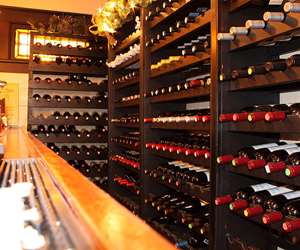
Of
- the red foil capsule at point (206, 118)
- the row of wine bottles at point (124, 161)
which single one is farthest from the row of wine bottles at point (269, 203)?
the row of wine bottles at point (124, 161)

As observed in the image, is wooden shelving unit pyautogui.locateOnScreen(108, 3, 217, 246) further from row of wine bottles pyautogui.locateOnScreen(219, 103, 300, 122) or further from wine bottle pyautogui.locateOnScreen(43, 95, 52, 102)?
wine bottle pyautogui.locateOnScreen(43, 95, 52, 102)

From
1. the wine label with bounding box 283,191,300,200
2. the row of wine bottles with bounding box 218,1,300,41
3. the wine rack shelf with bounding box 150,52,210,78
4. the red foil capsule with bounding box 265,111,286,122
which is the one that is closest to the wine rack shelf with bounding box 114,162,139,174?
the wine rack shelf with bounding box 150,52,210,78

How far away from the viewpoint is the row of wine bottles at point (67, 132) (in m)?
5.37

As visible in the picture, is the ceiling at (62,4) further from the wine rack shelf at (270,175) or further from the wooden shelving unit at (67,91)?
the wine rack shelf at (270,175)

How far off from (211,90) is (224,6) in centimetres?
51

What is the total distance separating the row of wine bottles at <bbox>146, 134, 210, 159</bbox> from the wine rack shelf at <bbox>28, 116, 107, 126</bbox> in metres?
2.17

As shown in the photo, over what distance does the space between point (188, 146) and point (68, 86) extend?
3.05 m

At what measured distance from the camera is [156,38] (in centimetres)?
347

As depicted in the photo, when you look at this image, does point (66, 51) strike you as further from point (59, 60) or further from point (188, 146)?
point (188, 146)

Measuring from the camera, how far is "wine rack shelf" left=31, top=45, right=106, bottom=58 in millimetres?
5375

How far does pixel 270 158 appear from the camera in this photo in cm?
199

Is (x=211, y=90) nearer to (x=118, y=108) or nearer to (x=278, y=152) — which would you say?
(x=278, y=152)

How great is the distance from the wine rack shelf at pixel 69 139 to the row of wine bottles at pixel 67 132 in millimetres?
29

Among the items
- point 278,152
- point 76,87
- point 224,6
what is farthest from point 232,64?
point 76,87
